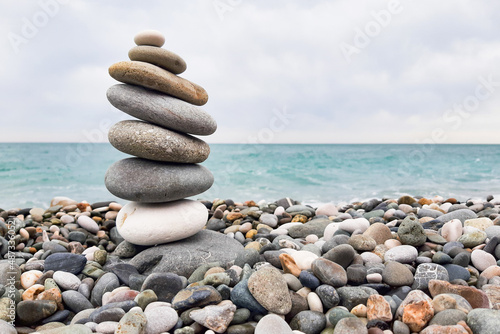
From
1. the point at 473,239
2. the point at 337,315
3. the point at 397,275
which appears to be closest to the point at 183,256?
the point at 337,315

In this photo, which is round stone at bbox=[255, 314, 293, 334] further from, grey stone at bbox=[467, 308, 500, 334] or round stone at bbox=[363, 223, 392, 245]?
round stone at bbox=[363, 223, 392, 245]

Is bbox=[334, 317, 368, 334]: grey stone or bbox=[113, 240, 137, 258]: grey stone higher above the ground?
bbox=[113, 240, 137, 258]: grey stone

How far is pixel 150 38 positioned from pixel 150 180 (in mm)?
1919

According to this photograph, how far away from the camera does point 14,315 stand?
343 centimetres

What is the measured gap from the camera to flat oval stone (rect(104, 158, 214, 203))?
178 inches

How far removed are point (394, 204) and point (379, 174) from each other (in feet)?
50.7

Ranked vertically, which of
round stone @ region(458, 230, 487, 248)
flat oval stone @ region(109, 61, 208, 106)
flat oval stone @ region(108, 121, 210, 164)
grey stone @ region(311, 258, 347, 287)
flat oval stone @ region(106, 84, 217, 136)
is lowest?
grey stone @ region(311, 258, 347, 287)

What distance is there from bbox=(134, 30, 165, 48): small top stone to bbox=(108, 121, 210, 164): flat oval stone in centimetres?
112

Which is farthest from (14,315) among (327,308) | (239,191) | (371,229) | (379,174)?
(379,174)

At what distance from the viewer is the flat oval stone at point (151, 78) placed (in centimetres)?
443

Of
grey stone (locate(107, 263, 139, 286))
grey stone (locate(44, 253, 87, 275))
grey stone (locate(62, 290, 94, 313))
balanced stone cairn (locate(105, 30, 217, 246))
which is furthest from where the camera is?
balanced stone cairn (locate(105, 30, 217, 246))

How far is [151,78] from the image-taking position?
14.6ft

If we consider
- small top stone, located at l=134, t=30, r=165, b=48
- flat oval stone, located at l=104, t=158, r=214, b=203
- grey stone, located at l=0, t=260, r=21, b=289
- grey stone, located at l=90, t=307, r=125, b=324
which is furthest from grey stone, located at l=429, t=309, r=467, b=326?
small top stone, located at l=134, t=30, r=165, b=48

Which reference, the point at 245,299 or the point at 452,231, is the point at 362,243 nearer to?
the point at 452,231
